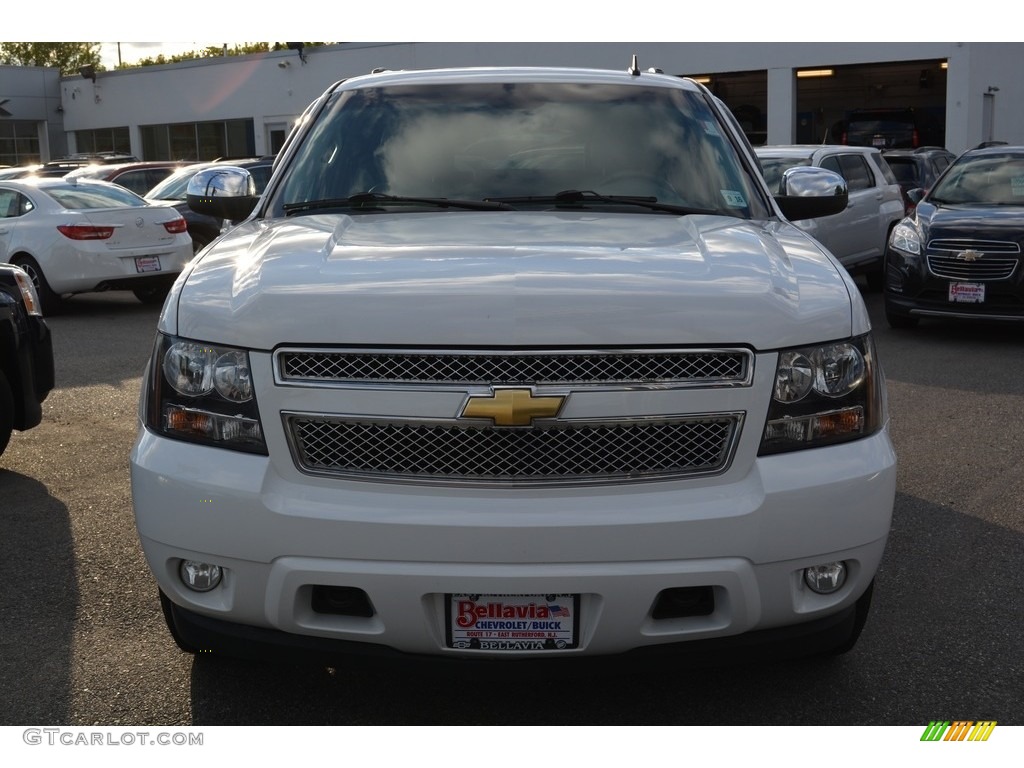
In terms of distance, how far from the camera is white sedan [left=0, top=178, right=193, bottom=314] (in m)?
13.0

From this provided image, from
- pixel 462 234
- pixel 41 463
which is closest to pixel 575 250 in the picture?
pixel 462 234

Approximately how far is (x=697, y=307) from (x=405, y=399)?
Result: 747mm

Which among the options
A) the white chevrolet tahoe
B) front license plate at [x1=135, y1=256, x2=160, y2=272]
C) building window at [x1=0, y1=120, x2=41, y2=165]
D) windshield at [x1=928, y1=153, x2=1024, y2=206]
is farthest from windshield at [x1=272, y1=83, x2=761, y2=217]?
building window at [x1=0, y1=120, x2=41, y2=165]

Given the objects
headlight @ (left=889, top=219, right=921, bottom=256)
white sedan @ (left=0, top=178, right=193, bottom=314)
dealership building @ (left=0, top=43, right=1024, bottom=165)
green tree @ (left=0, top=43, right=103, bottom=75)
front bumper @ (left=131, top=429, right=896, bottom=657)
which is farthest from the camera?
green tree @ (left=0, top=43, right=103, bottom=75)

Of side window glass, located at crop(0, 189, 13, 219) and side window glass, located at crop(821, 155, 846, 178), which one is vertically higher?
side window glass, located at crop(821, 155, 846, 178)

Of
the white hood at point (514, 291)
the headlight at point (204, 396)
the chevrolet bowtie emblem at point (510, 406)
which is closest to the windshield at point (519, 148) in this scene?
the white hood at point (514, 291)

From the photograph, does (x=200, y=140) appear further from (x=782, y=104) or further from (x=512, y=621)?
(x=512, y=621)

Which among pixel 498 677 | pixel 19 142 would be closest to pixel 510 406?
pixel 498 677

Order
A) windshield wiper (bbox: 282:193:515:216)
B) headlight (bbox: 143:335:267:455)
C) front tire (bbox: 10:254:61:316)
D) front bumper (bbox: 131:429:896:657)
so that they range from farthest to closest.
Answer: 1. front tire (bbox: 10:254:61:316)
2. windshield wiper (bbox: 282:193:515:216)
3. headlight (bbox: 143:335:267:455)
4. front bumper (bbox: 131:429:896:657)

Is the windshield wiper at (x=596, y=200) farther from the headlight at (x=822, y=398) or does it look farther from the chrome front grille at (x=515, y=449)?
the chrome front grille at (x=515, y=449)

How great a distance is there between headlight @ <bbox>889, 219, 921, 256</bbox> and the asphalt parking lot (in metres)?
4.75

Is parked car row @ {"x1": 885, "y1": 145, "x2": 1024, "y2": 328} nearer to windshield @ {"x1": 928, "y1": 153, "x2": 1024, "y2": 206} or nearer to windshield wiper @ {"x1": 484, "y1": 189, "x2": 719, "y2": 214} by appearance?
windshield @ {"x1": 928, "y1": 153, "x2": 1024, "y2": 206}

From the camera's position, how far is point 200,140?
A: 42312mm

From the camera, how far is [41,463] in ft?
21.1
